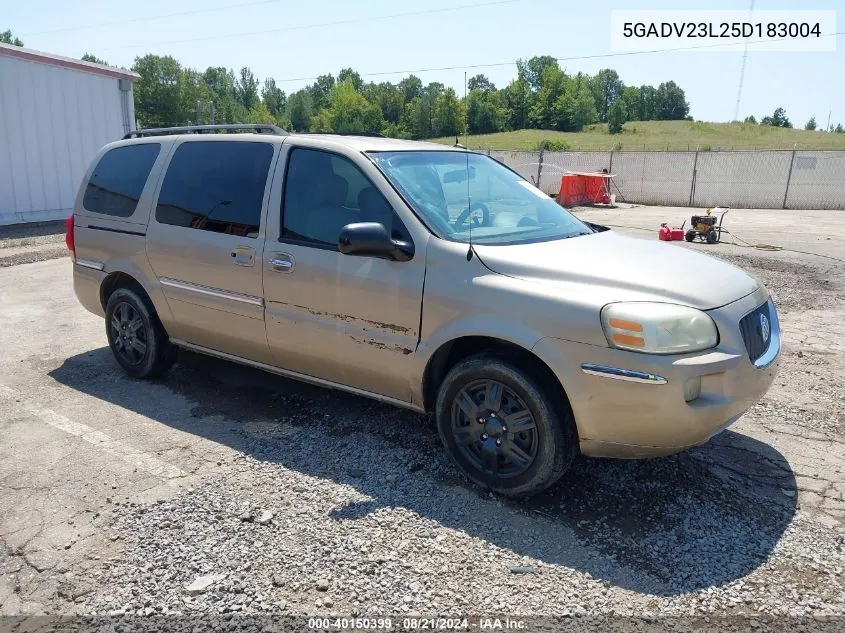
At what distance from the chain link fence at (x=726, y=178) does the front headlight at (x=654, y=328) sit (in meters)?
20.9

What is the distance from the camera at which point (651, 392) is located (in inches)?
121

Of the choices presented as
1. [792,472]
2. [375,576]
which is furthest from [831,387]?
[375,576]

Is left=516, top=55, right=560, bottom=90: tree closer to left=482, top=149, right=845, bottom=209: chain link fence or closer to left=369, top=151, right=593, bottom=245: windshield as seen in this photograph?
left=482, top=149, right=845, bottom=209: chain link fence

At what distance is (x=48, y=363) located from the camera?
5883 mm

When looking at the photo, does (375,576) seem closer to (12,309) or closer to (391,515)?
(391,515)

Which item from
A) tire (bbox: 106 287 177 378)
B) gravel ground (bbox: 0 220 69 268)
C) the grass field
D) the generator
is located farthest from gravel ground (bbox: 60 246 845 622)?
the grass field

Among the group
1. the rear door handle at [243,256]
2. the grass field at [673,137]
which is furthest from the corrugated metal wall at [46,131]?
the grass field at [673,137]

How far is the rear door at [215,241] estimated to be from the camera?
4.43 m

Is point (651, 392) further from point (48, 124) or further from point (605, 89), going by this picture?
point (605, 89)

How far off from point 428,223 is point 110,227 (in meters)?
3.00

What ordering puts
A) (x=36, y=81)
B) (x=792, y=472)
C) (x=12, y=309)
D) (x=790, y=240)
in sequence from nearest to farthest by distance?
(x=792, y=472)
(x=12, y=309)
(x=790, y=240)
(x=36, y=81)

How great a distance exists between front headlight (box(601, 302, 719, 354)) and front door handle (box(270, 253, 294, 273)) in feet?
6.55

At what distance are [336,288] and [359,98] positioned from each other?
76.1m

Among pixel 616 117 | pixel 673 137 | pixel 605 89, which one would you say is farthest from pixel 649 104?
pixel 673 137
